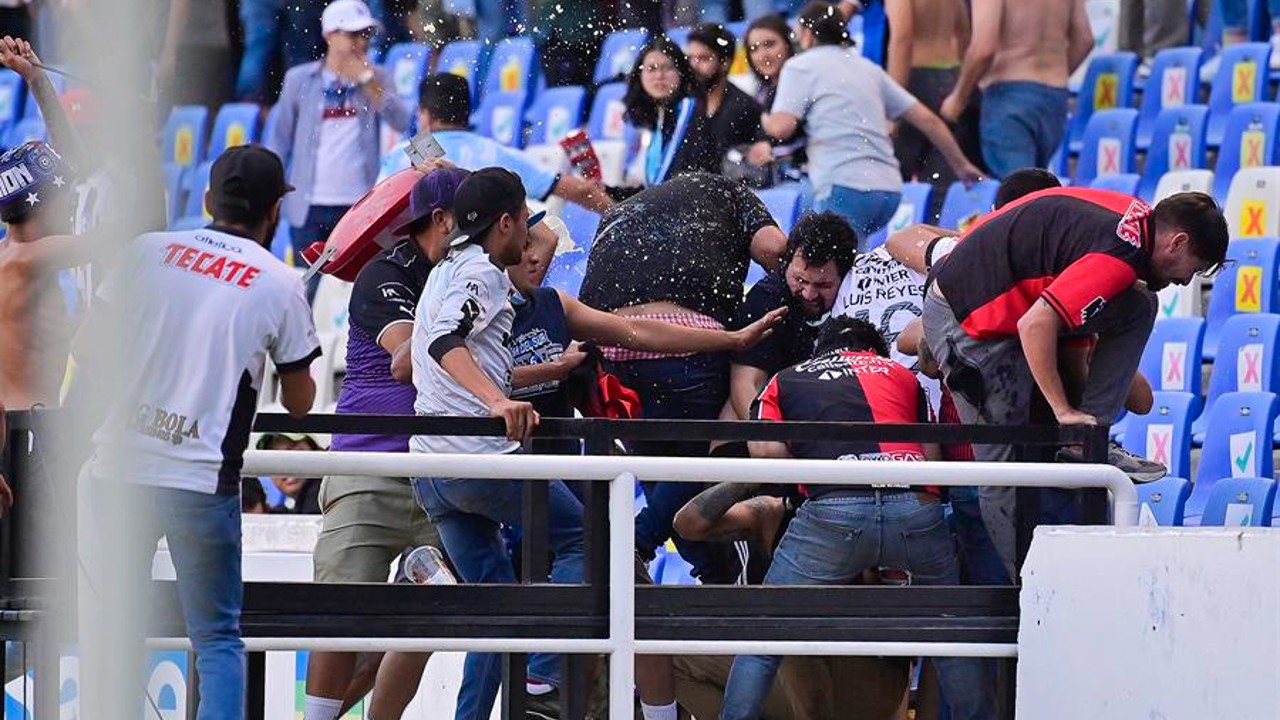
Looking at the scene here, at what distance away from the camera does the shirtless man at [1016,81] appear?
11.5 m

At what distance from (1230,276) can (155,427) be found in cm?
622

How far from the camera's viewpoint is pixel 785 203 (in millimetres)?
10531

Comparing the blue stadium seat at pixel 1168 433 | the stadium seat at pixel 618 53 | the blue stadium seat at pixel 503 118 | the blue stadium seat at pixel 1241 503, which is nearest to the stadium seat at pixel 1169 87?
the stadium seat at pixel 618 53

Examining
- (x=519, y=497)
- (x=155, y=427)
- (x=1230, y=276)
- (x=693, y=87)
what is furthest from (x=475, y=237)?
(x=1230, y=276)

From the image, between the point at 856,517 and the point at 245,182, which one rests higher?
the point at 245,182

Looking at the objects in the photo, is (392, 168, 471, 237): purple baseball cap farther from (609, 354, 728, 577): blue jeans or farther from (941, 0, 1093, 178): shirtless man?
(941, 0, 1093, 178): shirtless man

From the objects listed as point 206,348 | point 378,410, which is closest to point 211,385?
point 206,348

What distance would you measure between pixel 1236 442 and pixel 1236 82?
3636 mm

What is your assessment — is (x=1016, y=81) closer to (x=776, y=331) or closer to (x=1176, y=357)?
(x=1176, y=357)

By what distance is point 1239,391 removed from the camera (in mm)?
9547

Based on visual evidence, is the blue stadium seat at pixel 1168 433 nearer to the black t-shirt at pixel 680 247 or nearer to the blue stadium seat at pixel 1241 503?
the blue stadium seat at pixel 1241 503

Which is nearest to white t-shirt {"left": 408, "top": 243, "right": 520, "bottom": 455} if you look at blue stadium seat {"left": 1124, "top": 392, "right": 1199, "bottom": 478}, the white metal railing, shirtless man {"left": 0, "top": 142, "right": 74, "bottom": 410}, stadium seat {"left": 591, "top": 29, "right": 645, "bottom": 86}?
the white metal railing

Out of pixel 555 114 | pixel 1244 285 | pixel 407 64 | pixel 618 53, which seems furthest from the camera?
pixel 407 64

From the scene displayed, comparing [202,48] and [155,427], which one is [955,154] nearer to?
[202,48]
